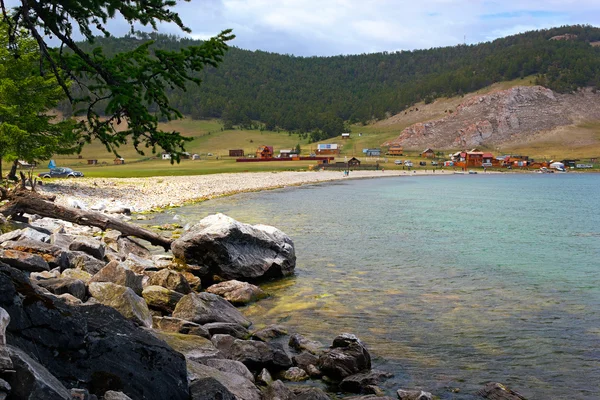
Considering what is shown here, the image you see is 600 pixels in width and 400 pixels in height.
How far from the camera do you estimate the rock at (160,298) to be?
14.0 metres

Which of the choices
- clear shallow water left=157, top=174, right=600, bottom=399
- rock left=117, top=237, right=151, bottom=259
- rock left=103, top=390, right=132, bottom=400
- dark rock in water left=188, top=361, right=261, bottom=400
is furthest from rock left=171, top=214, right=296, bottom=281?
rock left=103, top=390, right=132, bottom=400

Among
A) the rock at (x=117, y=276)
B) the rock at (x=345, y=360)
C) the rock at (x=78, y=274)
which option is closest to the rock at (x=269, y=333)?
the rock at (x=345, y=360)

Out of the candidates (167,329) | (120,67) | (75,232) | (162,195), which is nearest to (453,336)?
(167,329)

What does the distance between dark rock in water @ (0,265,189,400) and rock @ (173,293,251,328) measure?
5.67 metres

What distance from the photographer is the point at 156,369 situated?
7.25m

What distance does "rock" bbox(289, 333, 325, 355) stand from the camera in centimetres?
1269

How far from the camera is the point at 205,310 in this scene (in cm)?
1348

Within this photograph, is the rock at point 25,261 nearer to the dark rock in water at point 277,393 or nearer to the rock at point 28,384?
the dark rock in water at point 277,393

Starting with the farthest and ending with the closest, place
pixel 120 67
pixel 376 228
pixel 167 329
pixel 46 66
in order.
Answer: pixel 376 228 < pixel 167 329 < pixel 46 66 < pixel 120 67

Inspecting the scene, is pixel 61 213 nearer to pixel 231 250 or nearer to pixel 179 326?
pixel 231 250

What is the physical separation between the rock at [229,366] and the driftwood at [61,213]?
12.7m

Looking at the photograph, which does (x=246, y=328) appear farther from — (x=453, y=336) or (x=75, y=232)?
(x=75, y=232)

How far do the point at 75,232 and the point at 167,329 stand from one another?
14751mm

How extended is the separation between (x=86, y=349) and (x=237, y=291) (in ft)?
34.0
